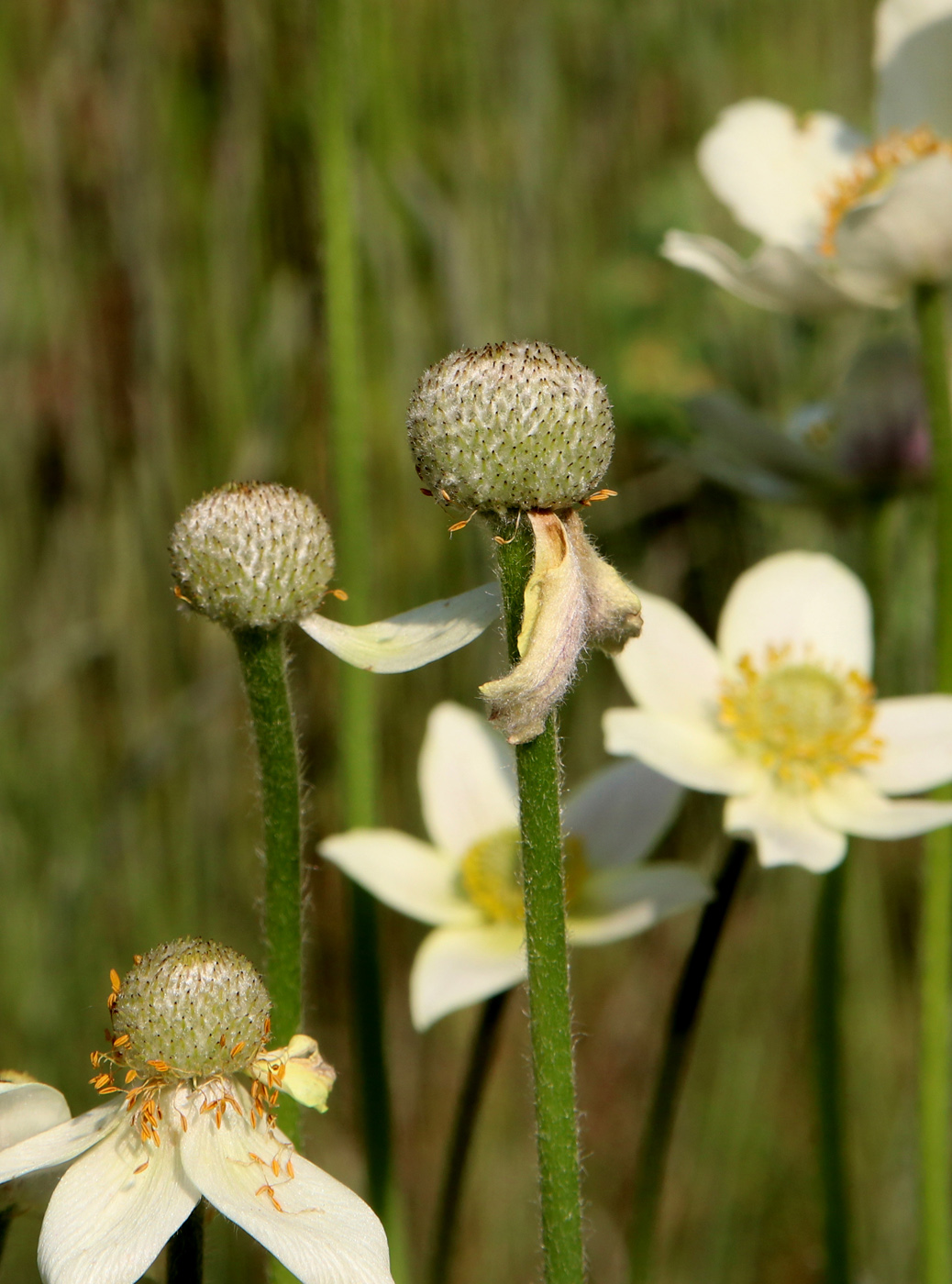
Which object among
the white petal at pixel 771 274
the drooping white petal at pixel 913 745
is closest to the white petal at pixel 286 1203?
the drooping white petal at pixel 913 745

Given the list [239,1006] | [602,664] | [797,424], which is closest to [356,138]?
[797,424]

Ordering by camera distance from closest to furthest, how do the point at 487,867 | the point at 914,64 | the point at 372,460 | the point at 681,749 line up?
the point at 681,749, the point at 487,867, the point at 914,64, the point at 372,460

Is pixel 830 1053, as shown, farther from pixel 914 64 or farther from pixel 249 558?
pixel 914 64

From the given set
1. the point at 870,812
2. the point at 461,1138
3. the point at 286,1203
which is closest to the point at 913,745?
the point at 870,812

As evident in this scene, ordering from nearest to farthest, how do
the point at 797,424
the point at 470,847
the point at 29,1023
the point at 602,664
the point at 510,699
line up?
the point at 510,699
the point at 470,847
the point at 797,424
the point at 29,1023
the point at 602,664

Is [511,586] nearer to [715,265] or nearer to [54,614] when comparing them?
[715,265]

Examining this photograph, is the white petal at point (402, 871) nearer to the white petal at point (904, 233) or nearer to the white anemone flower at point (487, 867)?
the white anemone flower at point (487, 867)

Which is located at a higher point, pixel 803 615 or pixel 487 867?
pixel 803 615
